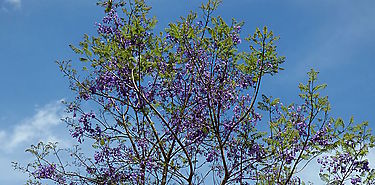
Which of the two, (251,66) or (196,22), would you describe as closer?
(251,66)

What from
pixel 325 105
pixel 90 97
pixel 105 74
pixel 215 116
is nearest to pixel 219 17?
pixel 215 116

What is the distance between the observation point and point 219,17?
282 inches

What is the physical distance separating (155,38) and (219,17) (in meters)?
2.04

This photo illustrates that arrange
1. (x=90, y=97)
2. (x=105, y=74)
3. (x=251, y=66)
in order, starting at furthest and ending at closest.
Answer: (x=90, y=97) < (x=105, y=74) < (x=251, y=66)

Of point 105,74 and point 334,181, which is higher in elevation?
point 105,74

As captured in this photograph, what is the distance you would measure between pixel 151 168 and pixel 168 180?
34cm

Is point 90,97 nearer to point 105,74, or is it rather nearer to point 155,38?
point 105,74


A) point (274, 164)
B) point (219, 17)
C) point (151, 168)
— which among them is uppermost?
point (219, 17)

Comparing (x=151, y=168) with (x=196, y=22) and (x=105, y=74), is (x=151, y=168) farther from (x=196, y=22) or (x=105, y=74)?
(x=196, y=22)

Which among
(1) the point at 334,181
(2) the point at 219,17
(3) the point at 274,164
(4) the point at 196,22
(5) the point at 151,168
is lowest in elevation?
(1) the point at 334,181

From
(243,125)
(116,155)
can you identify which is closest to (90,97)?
(116,155)

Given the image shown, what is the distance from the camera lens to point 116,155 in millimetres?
8367

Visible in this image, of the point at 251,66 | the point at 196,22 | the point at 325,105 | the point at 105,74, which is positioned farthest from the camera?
the point at 105,74

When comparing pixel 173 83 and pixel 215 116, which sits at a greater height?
pixel 173 83
